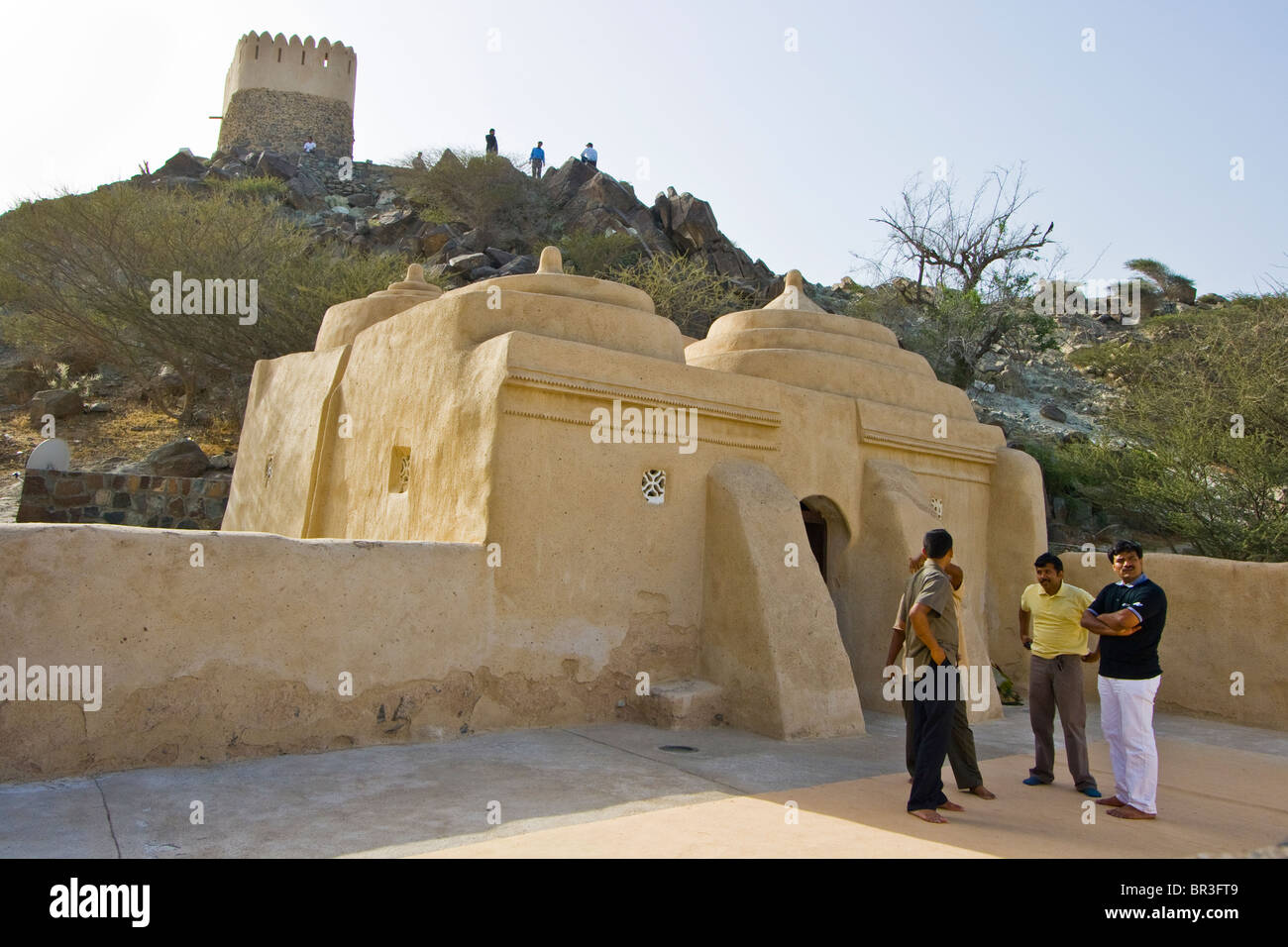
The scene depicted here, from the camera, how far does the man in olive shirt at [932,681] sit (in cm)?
522

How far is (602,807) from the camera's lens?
5090 mm

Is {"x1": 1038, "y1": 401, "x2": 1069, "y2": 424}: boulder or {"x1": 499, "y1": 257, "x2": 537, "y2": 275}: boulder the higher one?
{"x1": 499, "y1": 257, "x2": 537, "y2": 275}: boulder

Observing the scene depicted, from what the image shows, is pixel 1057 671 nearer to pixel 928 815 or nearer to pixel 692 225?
pixel 928 815

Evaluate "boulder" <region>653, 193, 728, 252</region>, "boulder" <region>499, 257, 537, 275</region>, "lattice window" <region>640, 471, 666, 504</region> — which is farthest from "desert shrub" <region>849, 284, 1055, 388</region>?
"lattice window" <region>640, 471, 666, 504</region>

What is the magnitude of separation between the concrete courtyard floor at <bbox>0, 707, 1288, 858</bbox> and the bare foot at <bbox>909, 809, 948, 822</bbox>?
0.08m

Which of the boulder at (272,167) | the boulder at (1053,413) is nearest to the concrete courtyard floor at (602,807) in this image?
the boulder at (1053,413)

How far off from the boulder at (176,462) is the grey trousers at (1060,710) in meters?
13.9

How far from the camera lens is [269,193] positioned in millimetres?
34375

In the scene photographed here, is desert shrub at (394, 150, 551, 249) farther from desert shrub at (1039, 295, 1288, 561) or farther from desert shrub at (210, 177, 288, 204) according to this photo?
desert shrub at (1039, 295, 1288, 561)

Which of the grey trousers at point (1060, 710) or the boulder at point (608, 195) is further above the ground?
the boulder at point (608, 195)

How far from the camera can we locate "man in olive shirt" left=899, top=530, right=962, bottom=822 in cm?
522

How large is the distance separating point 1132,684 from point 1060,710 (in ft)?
2.74

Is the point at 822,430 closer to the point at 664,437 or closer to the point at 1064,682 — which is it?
the point at 664,437

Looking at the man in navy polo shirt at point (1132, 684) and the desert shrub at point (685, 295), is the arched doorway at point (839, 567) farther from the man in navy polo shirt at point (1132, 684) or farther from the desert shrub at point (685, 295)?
the desert shrub at point (685, 295)
